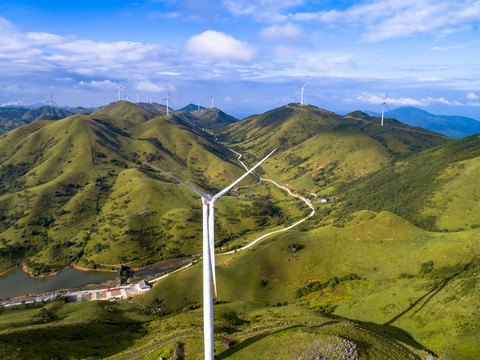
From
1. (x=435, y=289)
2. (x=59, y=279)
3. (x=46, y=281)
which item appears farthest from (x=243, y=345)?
(x=46, y=281)

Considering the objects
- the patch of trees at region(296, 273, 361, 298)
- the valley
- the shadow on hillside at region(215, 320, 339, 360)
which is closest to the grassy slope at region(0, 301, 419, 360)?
the shadow on hillside at region(215, 320, 339, 360)

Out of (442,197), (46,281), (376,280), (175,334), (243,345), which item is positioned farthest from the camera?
(442,197)

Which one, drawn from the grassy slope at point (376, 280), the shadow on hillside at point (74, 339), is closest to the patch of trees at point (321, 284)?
the grassy slope at point (376, 280)

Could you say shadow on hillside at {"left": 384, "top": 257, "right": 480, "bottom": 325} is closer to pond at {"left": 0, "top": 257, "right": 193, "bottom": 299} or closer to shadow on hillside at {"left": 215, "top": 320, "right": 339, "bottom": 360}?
shadow on hillside at {"left": 215, "top": 320, "right": 339, "bottom": 360}

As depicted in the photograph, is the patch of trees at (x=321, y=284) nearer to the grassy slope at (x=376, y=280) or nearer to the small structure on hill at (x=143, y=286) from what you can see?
the grassy slope at (x=376, y=280)

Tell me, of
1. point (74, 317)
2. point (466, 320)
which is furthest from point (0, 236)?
point (466, 320)

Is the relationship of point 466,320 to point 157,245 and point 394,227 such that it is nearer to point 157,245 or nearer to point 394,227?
point 394,227

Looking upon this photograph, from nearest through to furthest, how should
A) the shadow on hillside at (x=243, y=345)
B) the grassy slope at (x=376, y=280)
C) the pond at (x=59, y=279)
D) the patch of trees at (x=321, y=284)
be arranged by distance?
the shadow on hillside at (x=243, y=345) < the grassy slope at (x=376, y=280) < the patch of trees at (x=321, y=284) < the pond at (x=59, y=279)

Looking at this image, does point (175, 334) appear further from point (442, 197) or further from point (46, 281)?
point (442, 197)
